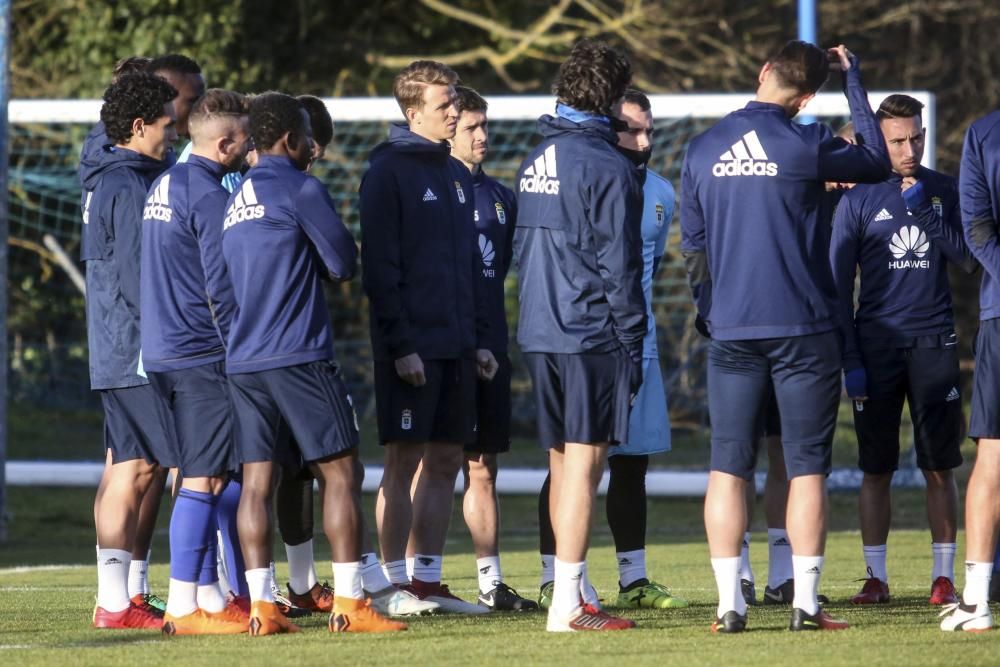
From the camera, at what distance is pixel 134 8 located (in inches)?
767

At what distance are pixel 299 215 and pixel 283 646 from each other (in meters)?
1.69

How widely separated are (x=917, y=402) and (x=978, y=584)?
6.21ft

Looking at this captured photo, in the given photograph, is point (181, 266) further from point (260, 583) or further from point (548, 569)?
point (548, 569)

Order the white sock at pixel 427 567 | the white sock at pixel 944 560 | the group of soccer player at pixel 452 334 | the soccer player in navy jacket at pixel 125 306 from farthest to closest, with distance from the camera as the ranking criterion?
1. the white sock at pixel 944 560
2. the white sock at pixel 427 567
3. the soccer player in navy jacket at pixel 125 306
4. the group of soccer player at pixel 452 334

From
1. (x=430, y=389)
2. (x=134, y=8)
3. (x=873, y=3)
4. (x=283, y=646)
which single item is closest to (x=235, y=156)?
→ (x=430, y=389)

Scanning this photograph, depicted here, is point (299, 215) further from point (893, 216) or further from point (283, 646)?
point (893, 216)

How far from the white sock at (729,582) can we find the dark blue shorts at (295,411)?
5.05ft

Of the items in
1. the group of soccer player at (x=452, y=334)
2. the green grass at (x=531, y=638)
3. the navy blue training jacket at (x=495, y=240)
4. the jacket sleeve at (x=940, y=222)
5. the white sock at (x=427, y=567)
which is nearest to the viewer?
the green grass at (x=531, y=638)

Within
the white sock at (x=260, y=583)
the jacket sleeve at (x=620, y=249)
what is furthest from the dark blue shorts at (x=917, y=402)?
the white sock at (x=260, y=583)

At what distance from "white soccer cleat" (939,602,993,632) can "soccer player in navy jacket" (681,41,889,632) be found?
1.38 feet

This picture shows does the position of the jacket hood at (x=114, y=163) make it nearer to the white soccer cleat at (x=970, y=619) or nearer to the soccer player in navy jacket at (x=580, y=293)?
the soccer player in navy jacket at (x=580, y=293)

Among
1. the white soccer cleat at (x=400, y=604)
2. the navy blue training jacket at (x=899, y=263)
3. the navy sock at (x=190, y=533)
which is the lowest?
the white soccer cleat at (x=400, y=604)

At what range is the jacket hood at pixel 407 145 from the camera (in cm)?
734

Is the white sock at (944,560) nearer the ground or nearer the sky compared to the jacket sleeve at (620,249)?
nearer the ground
